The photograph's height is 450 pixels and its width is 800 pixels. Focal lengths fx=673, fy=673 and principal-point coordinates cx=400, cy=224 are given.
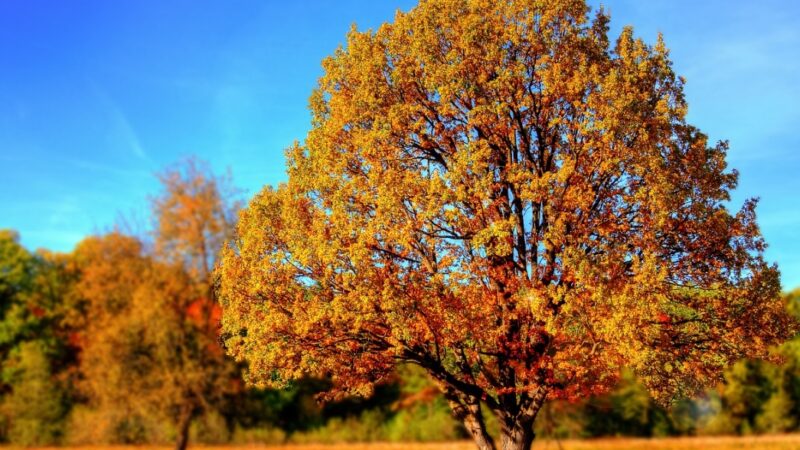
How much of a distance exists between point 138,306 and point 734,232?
37.0 metres


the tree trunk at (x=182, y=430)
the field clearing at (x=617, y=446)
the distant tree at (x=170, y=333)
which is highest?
the distant tree at (x=170, y=333)

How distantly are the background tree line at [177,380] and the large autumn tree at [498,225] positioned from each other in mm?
8829

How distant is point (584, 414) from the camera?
54.3 meters

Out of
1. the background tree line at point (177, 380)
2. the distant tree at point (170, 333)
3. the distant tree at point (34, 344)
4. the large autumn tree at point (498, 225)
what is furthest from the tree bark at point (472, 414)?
the distant tree at point (34, 344)

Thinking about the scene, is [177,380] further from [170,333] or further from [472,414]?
[472,414]

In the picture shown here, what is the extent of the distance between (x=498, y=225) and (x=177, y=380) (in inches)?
1222

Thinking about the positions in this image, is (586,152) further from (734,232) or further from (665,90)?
(734,232)

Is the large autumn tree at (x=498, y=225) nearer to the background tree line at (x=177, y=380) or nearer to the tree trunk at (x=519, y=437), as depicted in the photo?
the tree trunk at (x=519, y=437)

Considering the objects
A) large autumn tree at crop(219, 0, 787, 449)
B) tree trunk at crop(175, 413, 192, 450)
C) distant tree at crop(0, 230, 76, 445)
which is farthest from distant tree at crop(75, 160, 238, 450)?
large autumn tree at crop(219, 0, 787, 449)

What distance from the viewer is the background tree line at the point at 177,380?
43.3m

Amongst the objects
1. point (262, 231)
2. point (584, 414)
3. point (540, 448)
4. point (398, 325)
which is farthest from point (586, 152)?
point (584, 414)

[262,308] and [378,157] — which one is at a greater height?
[378,157]

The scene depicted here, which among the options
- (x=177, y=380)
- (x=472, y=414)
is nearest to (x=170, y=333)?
Result: (x=177, y=380)

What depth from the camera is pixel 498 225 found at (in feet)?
61.1
